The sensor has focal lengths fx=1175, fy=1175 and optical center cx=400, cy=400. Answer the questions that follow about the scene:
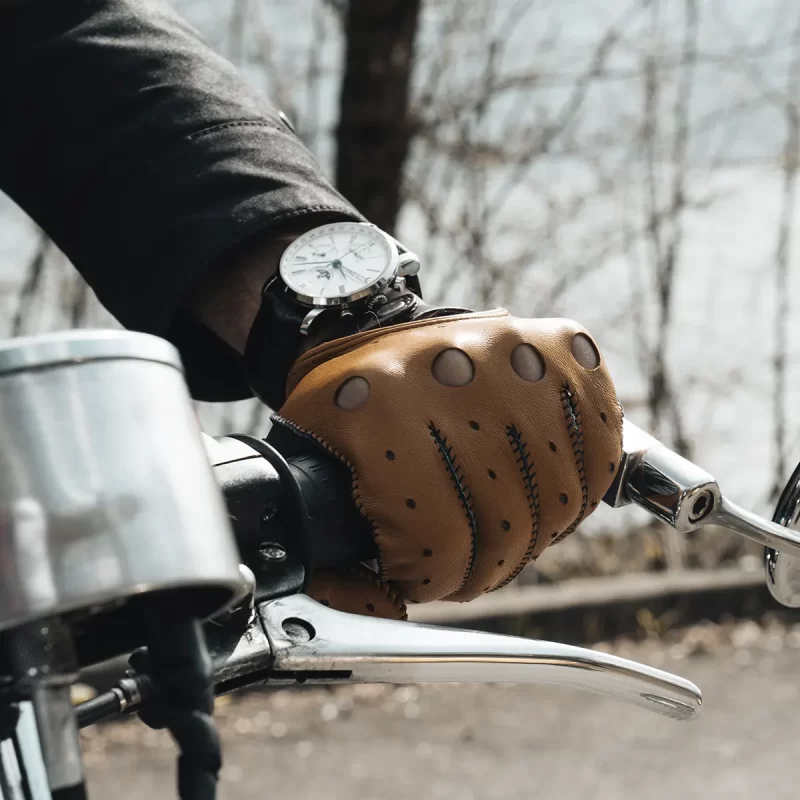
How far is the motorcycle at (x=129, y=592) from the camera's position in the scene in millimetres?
456

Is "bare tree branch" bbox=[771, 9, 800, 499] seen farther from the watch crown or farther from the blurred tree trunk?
the watch crown

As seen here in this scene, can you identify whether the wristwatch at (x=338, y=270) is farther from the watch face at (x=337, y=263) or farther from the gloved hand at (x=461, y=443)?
the gloved hand at (x=461, y=443)

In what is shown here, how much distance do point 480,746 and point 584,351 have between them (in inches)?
98.4

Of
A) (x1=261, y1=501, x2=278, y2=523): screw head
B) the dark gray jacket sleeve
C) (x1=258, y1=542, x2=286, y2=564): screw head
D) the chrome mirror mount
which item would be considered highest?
the dark gray jacket sleeve

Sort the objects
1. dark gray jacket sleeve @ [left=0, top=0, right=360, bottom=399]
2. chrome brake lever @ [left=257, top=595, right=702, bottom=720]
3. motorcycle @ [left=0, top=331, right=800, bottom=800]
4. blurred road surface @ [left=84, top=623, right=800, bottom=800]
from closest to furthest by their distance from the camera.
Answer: motorcycle @ [left=0, top=331, right=800, bottom=800] < chrome brake lever @ [left=257, top=595, right=702, bottom=720] < dark gray jacket sleeve @ [left=0, top=0, right=360, bottom=399] < blurred road surface @ [left=84, top=623, right=800, bottom=800]

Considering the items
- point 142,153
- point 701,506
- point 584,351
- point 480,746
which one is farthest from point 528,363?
point 480,746

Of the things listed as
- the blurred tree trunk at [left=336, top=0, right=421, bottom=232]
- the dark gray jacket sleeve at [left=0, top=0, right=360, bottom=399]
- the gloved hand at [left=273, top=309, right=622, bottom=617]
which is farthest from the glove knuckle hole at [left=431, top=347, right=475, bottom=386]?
the blurred tree trunk at [left=336, top=0, right=421, bottom=232]

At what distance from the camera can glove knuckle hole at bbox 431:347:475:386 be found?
2.56 ft

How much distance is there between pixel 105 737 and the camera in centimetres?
315

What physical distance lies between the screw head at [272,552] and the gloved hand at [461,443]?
62 millimetres

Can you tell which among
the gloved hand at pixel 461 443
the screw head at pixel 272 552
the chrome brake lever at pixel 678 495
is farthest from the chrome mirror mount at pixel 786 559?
the screw head at pixel 272 552

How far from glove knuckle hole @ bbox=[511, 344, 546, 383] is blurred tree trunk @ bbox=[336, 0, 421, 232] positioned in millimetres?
3066

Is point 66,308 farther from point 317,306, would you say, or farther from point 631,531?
point 317,306

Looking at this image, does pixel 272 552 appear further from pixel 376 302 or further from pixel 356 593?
pixel 376 302
